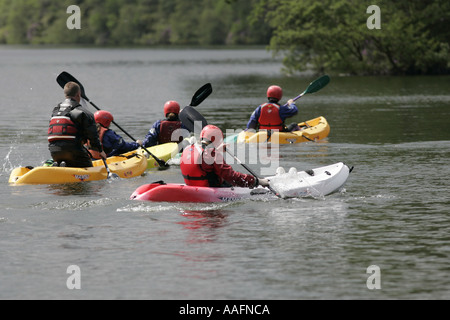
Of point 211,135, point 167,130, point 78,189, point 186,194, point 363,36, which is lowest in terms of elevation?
point 78,189

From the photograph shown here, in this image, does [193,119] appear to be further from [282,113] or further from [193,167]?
[282,113]

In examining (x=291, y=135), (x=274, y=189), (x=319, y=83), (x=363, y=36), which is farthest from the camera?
(x=363, y=36)

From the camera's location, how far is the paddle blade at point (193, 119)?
1457cm

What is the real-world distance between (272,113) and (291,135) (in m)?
0.79

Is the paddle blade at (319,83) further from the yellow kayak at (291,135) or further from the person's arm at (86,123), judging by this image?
the person's arm at (86,123)

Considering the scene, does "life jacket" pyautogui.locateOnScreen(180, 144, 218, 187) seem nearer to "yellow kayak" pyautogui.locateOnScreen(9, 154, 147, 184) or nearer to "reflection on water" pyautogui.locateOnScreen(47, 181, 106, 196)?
"reflection on water" pyautogui.locateOnScreen(47, 181, 106, 196)

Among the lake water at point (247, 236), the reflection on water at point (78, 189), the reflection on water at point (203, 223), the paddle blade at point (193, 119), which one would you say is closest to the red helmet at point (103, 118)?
the lake water at point (247, 236)

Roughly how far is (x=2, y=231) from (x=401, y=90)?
1355 inches

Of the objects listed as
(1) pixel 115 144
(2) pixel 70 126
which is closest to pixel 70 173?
(2) pixel 70 126

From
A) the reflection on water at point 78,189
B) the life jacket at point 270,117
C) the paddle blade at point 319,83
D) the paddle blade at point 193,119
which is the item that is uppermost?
the paddle blade at point 319,83

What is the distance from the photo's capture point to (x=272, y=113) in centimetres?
2275

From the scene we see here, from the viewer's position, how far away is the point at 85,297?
29.3 feet

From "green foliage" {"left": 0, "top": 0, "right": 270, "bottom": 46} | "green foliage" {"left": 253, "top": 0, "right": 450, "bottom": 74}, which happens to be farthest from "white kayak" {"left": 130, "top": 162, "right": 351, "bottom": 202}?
"green foliage" {"left": 0, "top": 0, "right": 270, "bottom": 46}

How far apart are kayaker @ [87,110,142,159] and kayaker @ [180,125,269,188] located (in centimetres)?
460
